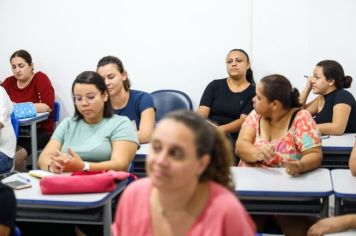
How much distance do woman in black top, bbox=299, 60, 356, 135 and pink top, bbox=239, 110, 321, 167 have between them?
0.97m

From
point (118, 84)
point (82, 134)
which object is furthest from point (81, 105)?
point (118, 84)

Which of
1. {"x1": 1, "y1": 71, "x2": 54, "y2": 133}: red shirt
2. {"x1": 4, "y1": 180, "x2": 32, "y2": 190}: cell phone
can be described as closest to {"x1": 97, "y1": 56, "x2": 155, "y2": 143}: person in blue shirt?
{"x1": 4, "y1": 180, "x2": 32, "y2": 190}: cell phone

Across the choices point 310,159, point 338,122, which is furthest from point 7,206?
point 338,122

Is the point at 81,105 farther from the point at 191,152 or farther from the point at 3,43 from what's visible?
the point at 3,43

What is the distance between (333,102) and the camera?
3686mm

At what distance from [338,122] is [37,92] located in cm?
278

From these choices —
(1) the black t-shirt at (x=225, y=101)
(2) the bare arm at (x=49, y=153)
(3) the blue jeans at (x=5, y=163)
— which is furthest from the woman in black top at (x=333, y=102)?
(3) the blue jeans at (x=5, y=163)

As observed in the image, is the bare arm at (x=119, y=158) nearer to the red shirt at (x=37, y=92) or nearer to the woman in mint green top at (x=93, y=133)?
the woman in mint green top at (x=93, y=133)

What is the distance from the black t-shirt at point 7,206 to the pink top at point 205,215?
0.44 m

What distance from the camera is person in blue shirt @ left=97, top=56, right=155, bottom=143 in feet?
11.0

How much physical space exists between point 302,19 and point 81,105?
8.63 feet

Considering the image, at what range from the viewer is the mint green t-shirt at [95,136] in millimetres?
2629

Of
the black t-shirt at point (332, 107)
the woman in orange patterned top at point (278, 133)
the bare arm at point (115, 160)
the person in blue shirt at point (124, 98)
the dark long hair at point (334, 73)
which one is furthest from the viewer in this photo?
the dark long hair at point (334, 73)

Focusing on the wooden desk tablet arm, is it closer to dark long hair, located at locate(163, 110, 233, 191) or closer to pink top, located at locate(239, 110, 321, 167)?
pink top, located at locate(239, 110, 321, 167)
